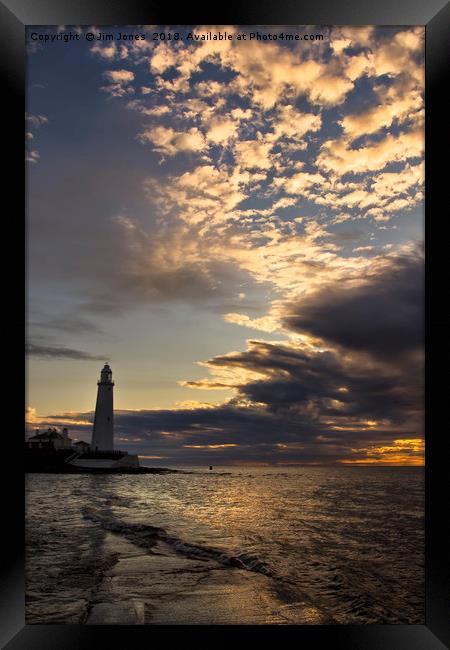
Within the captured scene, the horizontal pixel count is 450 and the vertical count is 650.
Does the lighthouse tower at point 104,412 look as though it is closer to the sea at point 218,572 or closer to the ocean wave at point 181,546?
the sea at point 218,572

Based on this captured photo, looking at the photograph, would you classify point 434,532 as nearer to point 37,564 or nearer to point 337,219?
point 37,564

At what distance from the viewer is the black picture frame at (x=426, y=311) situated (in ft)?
7.66

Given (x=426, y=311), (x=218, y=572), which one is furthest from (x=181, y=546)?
(x=426, y=311)

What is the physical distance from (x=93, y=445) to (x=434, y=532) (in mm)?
31710

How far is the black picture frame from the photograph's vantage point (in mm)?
2336

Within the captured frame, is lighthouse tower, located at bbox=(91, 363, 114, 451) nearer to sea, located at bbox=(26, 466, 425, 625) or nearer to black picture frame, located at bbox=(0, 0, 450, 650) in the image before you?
sea, located at bbox=(26, 466, 425, 625)

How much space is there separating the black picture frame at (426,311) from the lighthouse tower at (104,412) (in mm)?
29591

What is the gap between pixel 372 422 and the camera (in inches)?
1168

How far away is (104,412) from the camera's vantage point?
31.3 metres

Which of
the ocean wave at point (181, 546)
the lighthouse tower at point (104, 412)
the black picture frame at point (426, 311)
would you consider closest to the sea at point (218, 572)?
the ocean wave at point (181, 546)

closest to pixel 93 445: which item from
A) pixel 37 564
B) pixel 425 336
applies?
pixel 37 564

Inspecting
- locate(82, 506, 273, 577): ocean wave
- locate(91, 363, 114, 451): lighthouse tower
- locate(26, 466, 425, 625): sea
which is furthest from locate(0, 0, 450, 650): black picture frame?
locate(91, 363, 114, 451): lighthouse tower

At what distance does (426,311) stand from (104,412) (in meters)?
30.4

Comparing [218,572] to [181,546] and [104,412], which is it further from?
[104,412]
